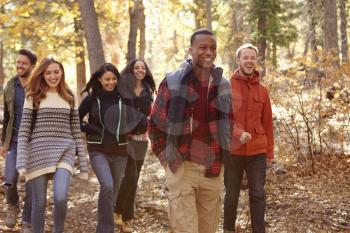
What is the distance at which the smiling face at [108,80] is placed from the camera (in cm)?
535

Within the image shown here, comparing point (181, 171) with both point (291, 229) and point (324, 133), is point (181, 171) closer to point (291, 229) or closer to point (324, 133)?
point (291, 229)

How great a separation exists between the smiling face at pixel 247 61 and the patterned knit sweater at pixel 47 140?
204cm

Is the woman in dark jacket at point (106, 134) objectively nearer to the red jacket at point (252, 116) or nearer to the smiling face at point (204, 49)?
the red jacket at point (252, 116)

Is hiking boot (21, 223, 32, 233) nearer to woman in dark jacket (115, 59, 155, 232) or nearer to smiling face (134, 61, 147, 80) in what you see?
woman in dark jacket (115, 59, 155, 232)

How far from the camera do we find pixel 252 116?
520cm

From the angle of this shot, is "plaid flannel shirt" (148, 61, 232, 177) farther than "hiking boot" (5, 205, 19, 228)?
No

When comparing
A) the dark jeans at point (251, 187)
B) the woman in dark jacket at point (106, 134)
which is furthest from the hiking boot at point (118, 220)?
Answer: the dark jeans at point (251, 187)

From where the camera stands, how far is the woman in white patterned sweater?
4.61 metres

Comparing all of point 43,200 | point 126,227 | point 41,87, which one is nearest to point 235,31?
point 126,227

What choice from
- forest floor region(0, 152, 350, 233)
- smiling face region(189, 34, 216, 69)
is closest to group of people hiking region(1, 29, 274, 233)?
smiling face region(189, 34, 216, 69)

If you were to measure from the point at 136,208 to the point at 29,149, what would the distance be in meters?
2.83

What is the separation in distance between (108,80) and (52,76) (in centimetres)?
77

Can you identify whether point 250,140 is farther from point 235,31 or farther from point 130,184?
point 235,31

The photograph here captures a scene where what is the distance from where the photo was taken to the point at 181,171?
389cm
